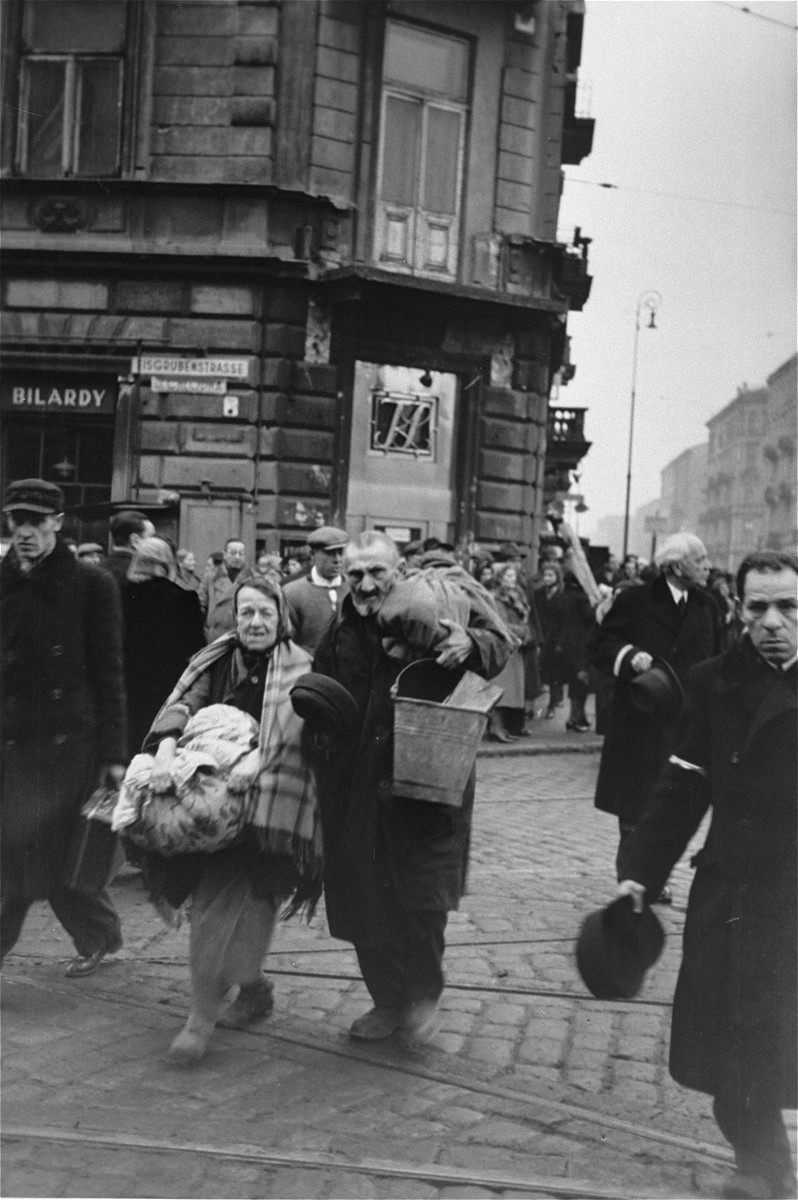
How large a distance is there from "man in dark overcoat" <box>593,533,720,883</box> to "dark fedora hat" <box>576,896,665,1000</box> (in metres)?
3.27

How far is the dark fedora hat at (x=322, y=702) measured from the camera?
5227mm

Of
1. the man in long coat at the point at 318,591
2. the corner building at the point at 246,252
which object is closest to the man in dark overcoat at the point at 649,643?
the man in long coat at the point at 318,591

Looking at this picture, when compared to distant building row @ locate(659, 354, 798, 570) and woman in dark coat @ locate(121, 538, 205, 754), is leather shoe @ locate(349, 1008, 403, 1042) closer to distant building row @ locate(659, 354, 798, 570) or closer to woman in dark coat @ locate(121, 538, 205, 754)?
distant building row @ locate(659, 354, 798, 570)

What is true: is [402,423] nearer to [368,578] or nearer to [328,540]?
[328,540]

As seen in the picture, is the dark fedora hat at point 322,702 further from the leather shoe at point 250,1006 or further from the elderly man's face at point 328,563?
the elderly man's face at point 328,563

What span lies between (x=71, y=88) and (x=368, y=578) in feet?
47.6

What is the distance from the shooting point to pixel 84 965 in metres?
6.39

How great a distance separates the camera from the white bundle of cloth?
17.1 feet

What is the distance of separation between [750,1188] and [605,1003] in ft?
6.92

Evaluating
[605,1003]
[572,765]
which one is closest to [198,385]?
[572,765]

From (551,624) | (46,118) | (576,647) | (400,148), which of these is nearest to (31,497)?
(576,647)

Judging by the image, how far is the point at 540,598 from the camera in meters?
17.7

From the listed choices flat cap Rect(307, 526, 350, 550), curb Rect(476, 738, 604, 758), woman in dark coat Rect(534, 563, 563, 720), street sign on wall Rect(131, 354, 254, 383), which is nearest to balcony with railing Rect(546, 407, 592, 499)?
woman in dark coat Rect(534, 563, 563, 720)

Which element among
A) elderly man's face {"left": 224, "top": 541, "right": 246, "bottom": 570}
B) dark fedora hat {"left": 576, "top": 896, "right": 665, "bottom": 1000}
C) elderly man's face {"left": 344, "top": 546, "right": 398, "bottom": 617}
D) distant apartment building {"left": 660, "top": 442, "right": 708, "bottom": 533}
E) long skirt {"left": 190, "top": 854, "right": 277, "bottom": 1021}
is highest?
distant apartment building {"left": 660, "top": 442, "right": 708, "bottom": 533}
